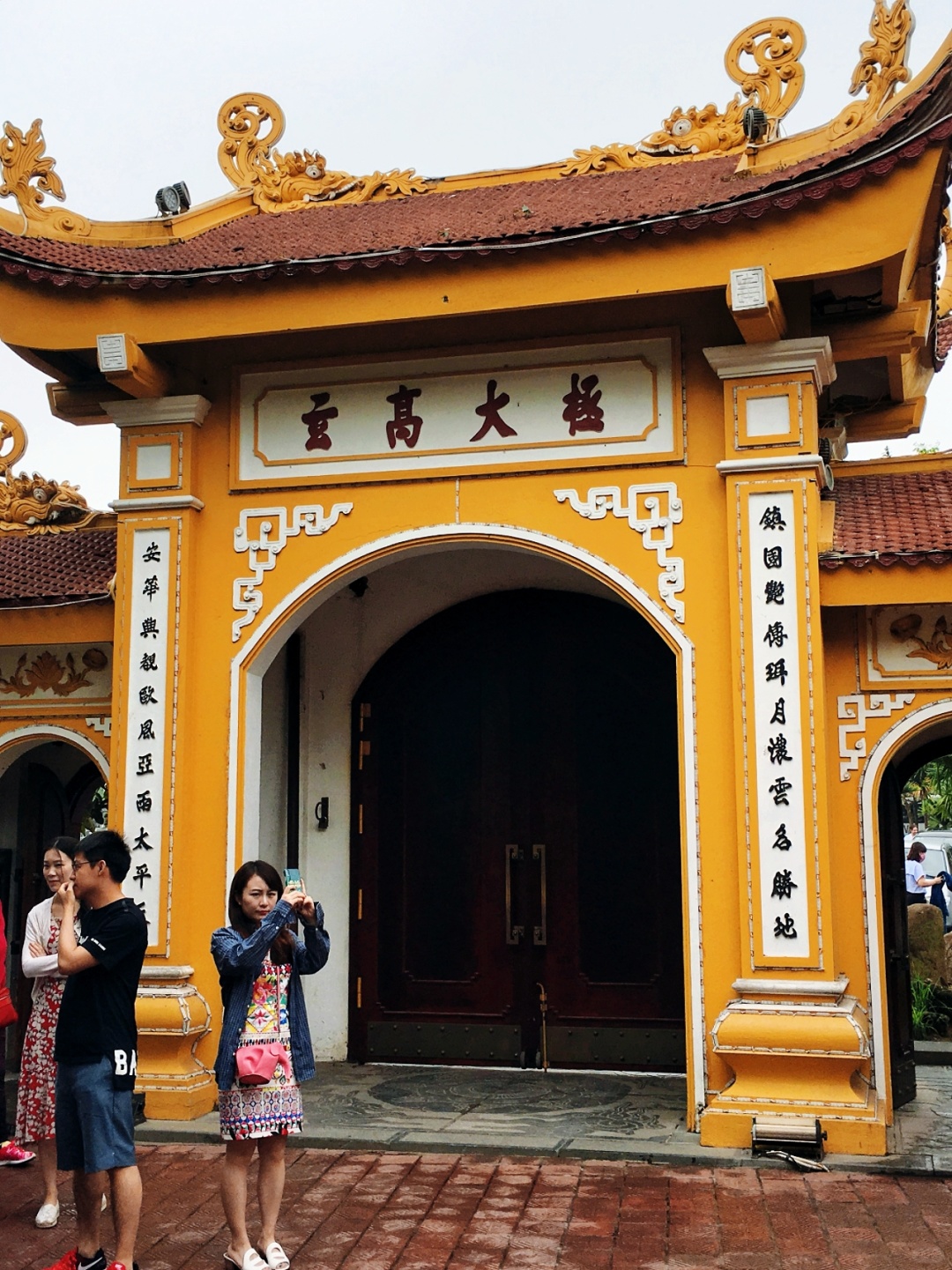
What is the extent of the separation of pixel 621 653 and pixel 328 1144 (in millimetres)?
3164

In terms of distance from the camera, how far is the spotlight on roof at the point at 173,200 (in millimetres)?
7980

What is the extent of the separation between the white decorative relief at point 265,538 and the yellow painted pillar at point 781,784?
1960 millimetres

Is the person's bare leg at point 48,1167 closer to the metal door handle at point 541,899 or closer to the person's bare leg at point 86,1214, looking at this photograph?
the person's bare leg at point 86,1214

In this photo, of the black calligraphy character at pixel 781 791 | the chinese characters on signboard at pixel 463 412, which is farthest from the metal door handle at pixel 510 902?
the chinese characters on signboard at pixel 463 412

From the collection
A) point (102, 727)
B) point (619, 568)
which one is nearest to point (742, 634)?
point (619, 568)

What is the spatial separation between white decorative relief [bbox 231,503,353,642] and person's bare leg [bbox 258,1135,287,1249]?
3.11m

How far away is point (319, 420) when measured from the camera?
6746mm

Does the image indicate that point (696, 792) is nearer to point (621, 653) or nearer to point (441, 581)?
point (621, 653)

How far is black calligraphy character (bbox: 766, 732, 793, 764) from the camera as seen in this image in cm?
585

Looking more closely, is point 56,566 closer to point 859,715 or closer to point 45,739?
point 45,739

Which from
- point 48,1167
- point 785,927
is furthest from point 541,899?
point 48,1167

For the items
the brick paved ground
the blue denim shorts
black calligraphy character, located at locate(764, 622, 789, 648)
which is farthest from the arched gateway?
the blue denim shorts

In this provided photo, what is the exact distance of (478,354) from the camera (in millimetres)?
6574

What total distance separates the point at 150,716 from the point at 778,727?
2989mm
